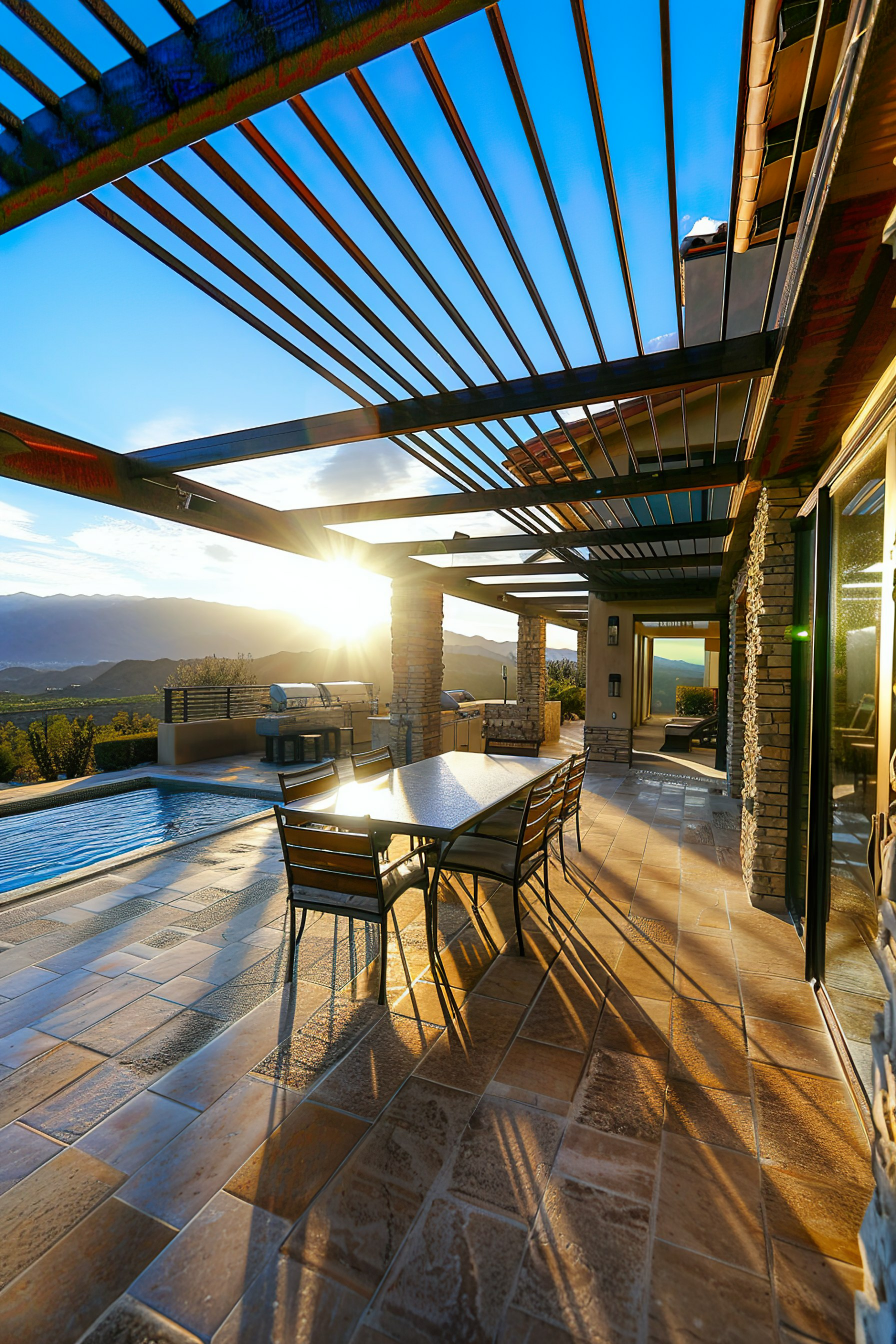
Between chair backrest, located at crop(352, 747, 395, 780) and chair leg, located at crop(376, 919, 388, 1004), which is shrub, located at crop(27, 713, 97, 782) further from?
chair leg, located at crop(376, 919, 388, 1004)

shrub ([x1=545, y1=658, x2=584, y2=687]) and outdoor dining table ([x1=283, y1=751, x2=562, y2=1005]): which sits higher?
shrub ([x1=545, y1=658, x2=584, y2=687])

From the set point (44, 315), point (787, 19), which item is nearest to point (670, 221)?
point (787, 19)

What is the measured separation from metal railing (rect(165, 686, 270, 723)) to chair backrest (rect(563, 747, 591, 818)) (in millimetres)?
6986

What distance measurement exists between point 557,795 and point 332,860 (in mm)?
1401

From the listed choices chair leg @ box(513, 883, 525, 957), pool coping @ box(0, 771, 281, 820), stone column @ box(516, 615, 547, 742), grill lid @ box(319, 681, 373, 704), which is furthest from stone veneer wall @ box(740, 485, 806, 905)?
grill lid @ box(319, 681, 373, 704)

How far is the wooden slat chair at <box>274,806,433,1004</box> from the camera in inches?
99.0

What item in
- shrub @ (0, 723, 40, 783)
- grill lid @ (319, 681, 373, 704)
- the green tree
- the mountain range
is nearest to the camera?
shrub @ (0, 723, 40, 783)

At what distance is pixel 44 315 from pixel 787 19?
8.52 ft

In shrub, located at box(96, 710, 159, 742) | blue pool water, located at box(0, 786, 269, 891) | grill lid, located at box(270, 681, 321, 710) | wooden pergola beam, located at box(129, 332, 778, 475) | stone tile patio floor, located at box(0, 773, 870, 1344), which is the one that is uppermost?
wooden pergola beam, located at box(129, 332, 778, 475)

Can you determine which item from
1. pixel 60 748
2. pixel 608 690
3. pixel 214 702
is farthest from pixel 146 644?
pixel 608 690

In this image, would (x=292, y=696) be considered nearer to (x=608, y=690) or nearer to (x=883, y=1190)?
(x=608, y=690)

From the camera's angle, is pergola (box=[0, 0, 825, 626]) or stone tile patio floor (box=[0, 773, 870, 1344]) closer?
pergola (box=[0, 0, 825, 626])

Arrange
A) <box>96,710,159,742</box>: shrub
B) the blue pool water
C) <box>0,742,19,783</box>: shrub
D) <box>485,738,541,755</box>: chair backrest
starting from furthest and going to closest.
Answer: <box>96,710,159,742</box>: shrub → <box>0,742,19,783</box>: shrub → <box>485,738,541,755</box>: chair backrest → the blue pool water

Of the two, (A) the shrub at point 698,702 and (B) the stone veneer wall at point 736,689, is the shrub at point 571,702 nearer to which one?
(A) the shrub at point 698,702
